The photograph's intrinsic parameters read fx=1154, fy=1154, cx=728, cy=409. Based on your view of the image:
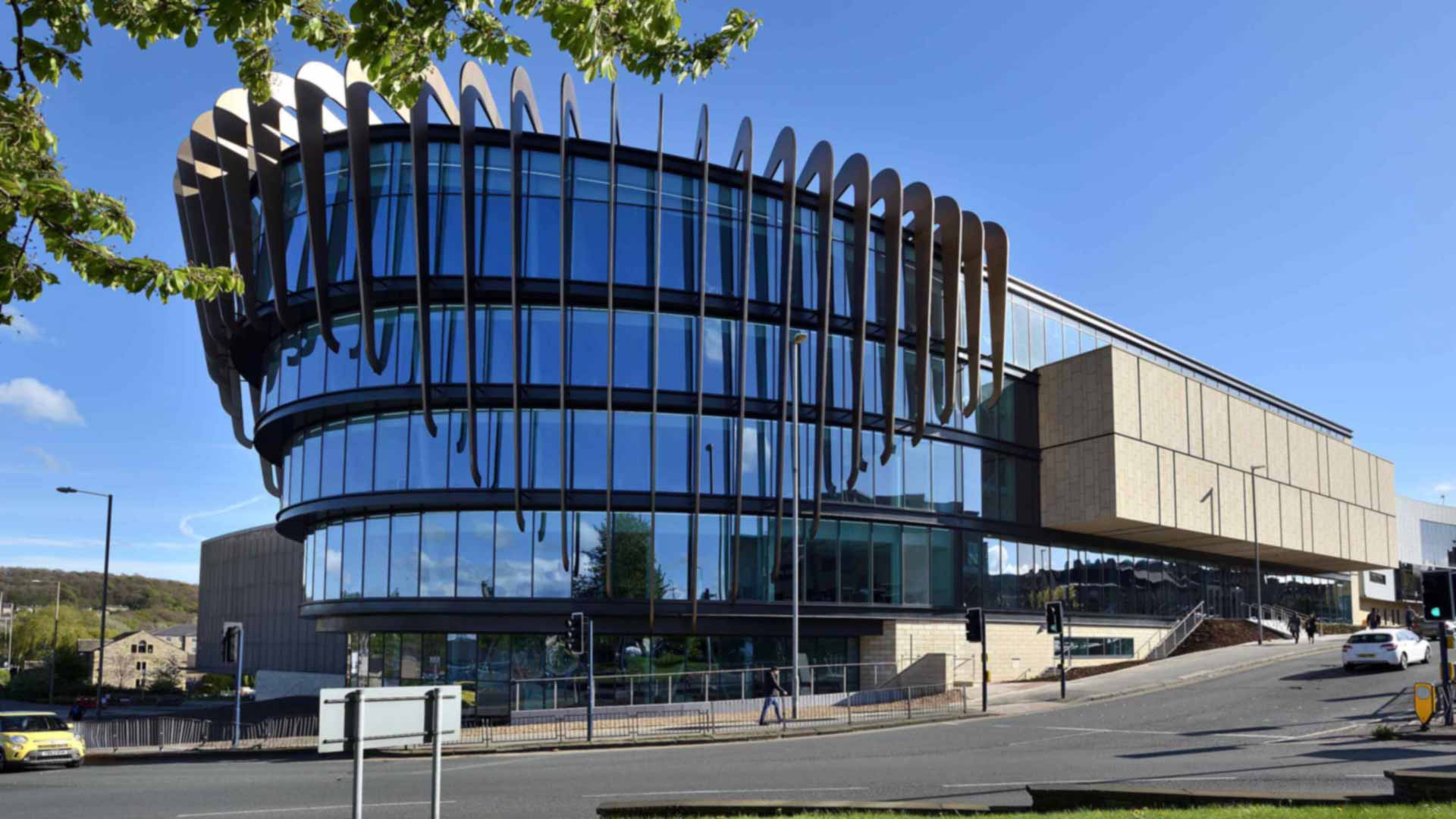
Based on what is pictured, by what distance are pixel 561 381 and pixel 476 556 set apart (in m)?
6.19

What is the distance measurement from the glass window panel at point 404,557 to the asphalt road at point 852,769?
9526mm

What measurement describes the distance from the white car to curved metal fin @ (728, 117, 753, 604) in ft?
68.8

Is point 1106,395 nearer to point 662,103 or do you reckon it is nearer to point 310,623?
point 662,103

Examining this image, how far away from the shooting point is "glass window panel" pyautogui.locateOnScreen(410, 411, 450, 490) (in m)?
36.6

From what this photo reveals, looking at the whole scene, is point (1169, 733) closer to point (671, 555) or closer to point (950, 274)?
point (671, 555)

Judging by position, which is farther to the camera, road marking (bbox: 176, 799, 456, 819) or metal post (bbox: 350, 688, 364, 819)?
road marking (bbox: 176, 799, 456, 819)

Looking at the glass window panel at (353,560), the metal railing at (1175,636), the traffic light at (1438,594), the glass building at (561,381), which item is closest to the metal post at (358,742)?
the traffic light at (1438,594)

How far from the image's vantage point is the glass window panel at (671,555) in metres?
37.1

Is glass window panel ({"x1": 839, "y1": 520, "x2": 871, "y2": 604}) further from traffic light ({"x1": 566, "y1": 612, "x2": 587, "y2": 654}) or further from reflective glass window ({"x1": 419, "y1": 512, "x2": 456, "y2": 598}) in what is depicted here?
reflective glass window ({"x1": 419, "y1": 512, "x2": 456, "y2": 598})

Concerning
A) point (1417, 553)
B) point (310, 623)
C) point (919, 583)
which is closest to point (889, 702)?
point (919, 583)

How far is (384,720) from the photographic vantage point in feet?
31.3

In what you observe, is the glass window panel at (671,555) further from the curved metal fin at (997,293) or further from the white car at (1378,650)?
the white car at (1378,650)

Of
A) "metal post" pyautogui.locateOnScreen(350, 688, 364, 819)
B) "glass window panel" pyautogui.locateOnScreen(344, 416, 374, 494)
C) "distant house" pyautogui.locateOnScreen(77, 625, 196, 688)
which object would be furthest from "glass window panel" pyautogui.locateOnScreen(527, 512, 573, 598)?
"distant house" pyautogui.locateOnScreen(77, 625, 196, 688)

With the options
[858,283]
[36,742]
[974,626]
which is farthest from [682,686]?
[36,742]
